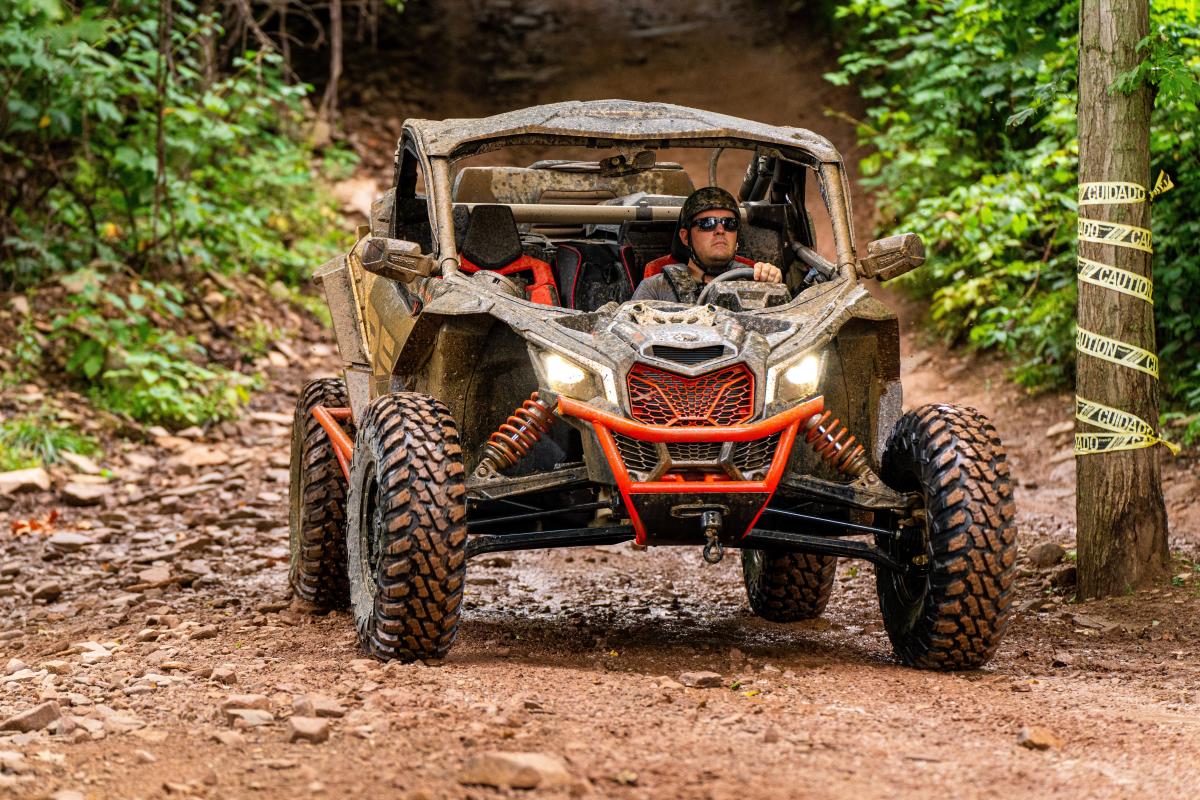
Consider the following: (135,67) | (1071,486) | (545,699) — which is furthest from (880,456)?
(135,67)

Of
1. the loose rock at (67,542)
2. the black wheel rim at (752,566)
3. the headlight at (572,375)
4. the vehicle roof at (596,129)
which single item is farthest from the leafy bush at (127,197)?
the headlight at (572,375)

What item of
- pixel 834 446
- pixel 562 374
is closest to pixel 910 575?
pixel 834 446

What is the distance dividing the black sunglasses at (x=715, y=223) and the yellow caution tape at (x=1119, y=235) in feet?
5.70

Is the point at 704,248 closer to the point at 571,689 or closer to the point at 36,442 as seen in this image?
the point at 571,689

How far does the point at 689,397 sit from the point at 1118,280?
2672mm

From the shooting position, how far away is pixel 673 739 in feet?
14.1

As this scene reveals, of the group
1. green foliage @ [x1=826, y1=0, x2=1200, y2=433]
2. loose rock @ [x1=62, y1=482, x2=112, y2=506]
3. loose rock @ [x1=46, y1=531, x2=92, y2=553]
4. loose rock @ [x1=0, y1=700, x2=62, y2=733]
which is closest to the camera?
loose rock @ [x1=0, y1=700, x2=62, y2=733]

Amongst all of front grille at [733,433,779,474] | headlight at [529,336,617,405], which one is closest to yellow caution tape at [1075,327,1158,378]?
front grille at [733,433,779,474]

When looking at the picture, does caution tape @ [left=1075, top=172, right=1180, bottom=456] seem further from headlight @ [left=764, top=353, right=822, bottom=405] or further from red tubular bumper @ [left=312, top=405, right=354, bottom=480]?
red tubular bumper @ [left=312, top=405, right=354, bottom=480]

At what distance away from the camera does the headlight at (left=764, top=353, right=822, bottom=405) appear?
5465mm

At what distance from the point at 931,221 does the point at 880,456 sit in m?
6.95

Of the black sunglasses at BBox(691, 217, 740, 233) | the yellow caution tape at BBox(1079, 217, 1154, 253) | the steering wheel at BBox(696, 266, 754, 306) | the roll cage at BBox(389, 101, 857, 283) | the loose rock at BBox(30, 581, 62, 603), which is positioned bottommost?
the loose rock at BBox(30, 581, 62, 603)

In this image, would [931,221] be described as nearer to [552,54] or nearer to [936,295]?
[936,295]

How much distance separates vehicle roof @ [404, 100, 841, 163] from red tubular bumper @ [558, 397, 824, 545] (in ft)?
4.69
